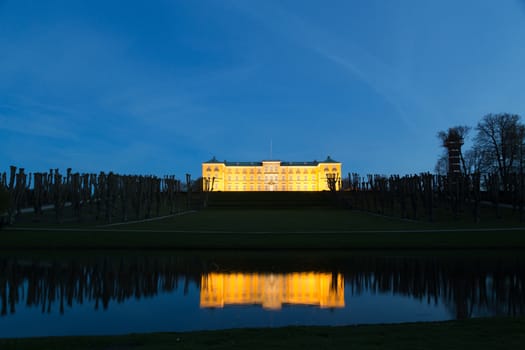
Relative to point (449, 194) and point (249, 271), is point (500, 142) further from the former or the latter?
point (249, 271)

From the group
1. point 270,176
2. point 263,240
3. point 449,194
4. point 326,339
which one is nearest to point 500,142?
point 449,194

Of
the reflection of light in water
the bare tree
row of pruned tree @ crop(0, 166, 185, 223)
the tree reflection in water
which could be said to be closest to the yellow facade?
the bare tree

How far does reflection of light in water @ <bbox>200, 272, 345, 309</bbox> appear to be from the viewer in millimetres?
7969

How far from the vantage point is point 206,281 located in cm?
976

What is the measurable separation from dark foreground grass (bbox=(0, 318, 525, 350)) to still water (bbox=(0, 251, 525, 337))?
1059mm

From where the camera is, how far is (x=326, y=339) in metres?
5.08

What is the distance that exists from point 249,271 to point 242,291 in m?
2.12

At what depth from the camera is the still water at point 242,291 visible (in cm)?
686

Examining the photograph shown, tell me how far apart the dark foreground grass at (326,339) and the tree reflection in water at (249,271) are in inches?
74.1

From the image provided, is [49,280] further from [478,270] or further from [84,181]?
[84,181]

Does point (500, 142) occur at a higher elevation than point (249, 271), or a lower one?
higher

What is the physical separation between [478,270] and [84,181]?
2450cm

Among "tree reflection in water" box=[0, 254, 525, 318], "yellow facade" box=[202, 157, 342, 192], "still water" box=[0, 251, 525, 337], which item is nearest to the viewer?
"still water" box=[0, 251, 525, 337]

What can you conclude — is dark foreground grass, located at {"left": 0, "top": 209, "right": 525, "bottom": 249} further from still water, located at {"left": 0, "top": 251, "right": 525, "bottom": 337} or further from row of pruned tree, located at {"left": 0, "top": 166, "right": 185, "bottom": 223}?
row of pruned tree, located at {"left": 0, "top": 166, "right": 185, "bottom": 223}
